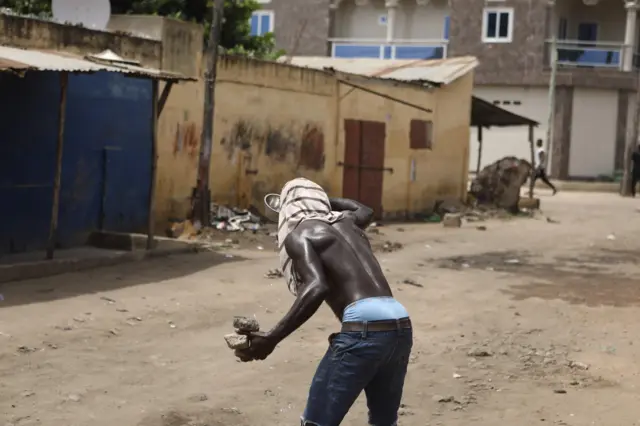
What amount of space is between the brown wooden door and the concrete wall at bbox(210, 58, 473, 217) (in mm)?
175

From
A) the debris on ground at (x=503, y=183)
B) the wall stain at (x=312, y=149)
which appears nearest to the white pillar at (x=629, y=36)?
the debris on ground at (x=503, y=183)

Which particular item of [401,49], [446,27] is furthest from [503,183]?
[446,27]

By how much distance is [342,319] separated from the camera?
3615 mm

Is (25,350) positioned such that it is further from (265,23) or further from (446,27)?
(265,23)

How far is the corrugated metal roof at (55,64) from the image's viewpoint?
8984mm

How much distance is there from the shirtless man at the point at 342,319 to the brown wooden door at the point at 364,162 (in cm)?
1444

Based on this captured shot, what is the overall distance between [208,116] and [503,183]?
9814 millimetres

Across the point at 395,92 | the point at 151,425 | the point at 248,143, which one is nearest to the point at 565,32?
the point at 395,92

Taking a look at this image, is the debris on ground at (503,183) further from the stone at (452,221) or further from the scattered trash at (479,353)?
the scattered trash at (479,353)

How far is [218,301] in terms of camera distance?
940 cm

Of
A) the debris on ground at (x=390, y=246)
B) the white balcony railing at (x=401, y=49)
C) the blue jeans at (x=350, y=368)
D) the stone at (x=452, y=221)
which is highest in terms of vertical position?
the white balcony railing at (x=401, y=49)

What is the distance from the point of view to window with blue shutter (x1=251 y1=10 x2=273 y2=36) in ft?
136

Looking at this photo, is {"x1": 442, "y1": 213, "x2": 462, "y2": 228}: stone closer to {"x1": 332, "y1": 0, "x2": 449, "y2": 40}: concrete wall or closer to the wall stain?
the wall stain

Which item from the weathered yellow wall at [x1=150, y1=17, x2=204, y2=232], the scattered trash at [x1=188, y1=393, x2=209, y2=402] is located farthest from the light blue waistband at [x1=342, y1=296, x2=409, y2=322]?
the weathered yellow wall at [x1=150, y1=17, x2=204, y2=232]
